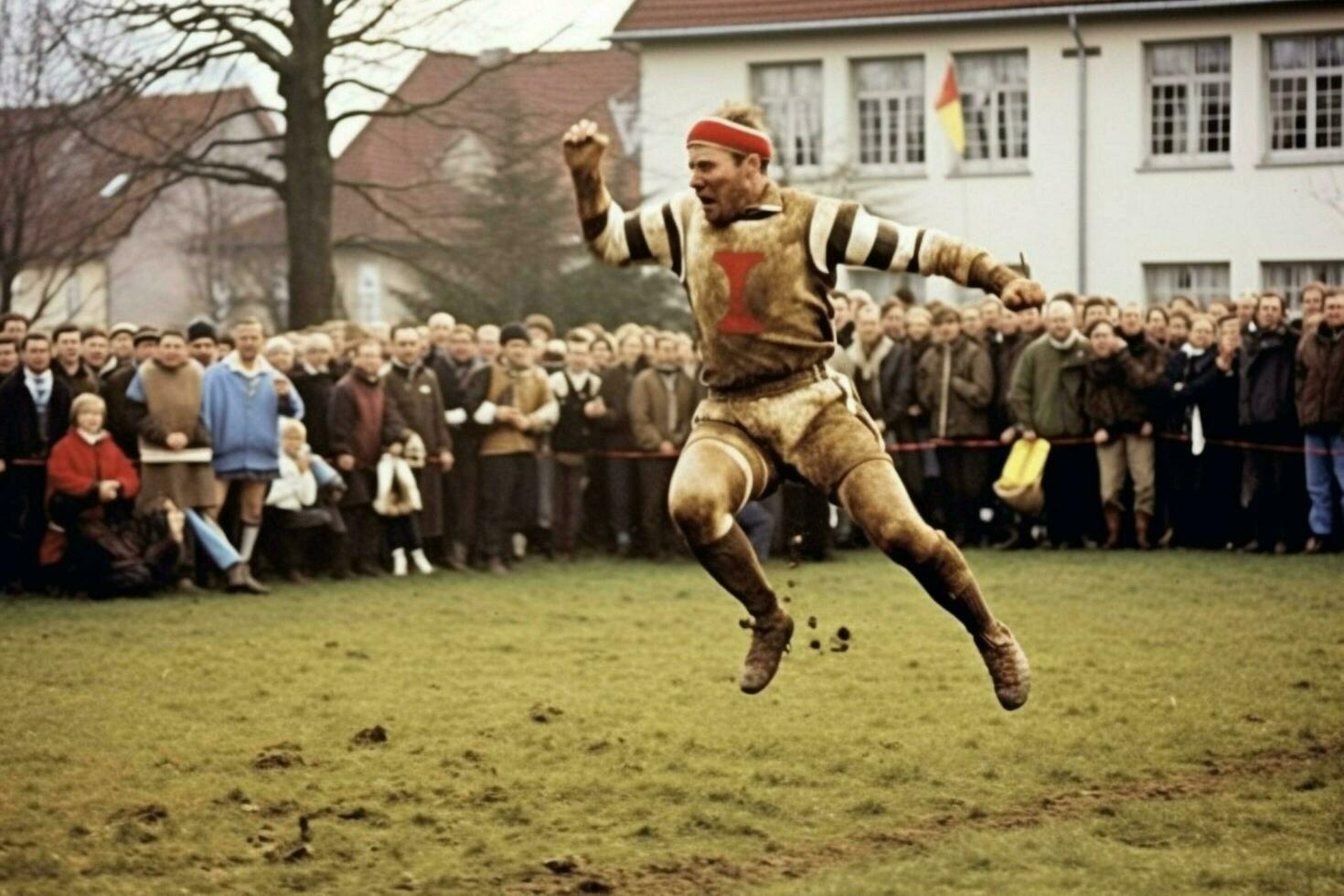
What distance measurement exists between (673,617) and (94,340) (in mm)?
5005

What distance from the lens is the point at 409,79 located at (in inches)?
1121

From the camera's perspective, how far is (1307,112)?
33.2 meters

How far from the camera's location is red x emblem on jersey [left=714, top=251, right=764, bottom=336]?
8461mm

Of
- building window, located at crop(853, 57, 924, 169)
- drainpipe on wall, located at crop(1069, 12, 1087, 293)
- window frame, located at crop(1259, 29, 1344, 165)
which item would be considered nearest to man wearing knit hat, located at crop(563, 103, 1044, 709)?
drainpipe on wall, located at crop(1069, 12, 1087, 293)

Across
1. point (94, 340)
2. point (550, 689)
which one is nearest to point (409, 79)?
point (94, 340)

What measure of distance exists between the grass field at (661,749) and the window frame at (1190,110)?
774 inches

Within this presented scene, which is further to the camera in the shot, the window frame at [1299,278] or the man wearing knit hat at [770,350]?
the window frame at [1299,278]

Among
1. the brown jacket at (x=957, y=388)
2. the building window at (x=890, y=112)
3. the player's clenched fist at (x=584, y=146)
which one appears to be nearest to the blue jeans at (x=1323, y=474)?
the brown jacket at (x=957, y=388)

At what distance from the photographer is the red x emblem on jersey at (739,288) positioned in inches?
333

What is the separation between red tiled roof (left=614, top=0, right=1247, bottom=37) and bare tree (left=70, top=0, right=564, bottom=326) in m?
9.09

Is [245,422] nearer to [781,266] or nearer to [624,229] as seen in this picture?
[624,229]

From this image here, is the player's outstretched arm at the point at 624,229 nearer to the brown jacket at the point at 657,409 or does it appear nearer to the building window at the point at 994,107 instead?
the brown jacket at the point at 657,409

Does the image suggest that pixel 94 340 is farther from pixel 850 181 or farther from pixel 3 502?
pixel 850 181

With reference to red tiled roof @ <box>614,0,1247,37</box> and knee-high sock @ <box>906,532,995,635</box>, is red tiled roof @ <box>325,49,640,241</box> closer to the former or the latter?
red tiled roof @ <box>614,0,1247,37</box>
